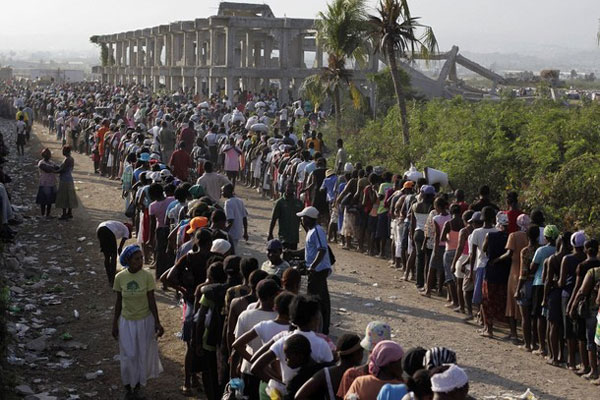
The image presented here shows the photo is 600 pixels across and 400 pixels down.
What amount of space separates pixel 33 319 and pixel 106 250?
1.28 metres

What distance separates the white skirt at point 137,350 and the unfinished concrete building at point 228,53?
1145 inches

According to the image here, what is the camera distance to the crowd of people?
19.0 feet

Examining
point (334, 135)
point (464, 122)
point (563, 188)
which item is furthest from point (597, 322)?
point (334, 135)

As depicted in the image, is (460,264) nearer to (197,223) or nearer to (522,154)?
(197,223)

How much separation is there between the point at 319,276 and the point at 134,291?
2511 millimetres

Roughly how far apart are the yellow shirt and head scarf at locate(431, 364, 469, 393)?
4.13 metres

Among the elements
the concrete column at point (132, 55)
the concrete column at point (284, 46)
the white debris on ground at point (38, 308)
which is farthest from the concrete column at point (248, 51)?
the white debris on ground at point (38, 308)

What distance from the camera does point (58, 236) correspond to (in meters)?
17.2

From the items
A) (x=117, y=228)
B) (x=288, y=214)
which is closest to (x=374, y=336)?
(x=288, y=214)

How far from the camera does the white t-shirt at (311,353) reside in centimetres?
587

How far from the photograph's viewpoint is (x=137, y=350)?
8.24m

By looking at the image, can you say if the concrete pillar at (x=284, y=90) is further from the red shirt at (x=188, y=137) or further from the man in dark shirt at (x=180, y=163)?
the man in dark shirt at (x=180, y=163)

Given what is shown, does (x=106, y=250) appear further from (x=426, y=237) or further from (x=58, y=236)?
(x=58, y=236)

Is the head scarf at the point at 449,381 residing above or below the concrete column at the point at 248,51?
below
